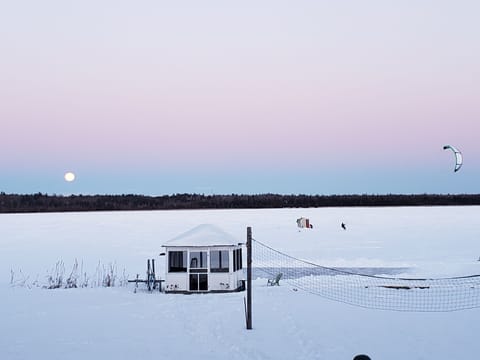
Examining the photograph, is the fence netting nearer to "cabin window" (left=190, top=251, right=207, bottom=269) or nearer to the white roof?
the white roof

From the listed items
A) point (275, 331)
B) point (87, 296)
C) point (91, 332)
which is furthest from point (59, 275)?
point (275, 331)

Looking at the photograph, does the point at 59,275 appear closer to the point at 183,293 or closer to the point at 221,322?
the point at 183,293

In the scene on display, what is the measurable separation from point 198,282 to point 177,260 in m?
0.96

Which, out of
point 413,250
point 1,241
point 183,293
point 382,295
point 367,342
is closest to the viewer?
point 367,342

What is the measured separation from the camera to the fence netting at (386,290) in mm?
16450

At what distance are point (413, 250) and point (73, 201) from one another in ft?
257

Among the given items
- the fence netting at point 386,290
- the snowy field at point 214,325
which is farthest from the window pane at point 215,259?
the fence netting at point 386,290

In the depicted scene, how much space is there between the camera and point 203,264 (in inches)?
784

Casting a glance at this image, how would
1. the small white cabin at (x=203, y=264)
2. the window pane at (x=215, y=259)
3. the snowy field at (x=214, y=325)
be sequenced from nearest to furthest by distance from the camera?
the snowy field at (x=214, y=325) → the small white cabin at (x=203, y=264) → the window pane at (x=215, y=259)

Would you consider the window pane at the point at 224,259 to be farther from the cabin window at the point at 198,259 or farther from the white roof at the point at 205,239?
the cabin window at the point at 198,259

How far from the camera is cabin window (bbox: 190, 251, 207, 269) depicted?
19812 millimetres

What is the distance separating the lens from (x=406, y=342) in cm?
1215

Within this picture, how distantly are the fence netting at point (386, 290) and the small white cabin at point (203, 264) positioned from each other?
2.09 meters

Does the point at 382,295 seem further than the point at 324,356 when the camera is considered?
Yes
